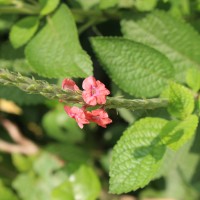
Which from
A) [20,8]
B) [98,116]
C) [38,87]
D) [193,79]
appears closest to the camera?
[38,87]

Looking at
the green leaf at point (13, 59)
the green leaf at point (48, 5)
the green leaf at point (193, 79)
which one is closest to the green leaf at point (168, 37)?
the green leaf at point (193, 79)

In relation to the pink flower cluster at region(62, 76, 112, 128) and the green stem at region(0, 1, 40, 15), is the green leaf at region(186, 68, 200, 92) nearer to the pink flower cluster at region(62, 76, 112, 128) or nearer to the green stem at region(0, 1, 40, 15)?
the pink flower cluster at region(62, 76, 112, 128)

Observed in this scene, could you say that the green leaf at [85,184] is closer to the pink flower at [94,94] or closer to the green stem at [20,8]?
the green stem at [20,8]

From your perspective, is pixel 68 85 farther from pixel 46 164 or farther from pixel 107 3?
pixel 46 164

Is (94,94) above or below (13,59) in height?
above

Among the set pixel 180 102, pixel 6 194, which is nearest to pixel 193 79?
pixel 180 102

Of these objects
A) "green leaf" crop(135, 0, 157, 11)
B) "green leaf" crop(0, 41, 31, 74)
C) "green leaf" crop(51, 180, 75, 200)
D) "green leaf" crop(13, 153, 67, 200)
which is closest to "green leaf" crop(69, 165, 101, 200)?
"green leaf" crop(51, 180, 75, 200)
